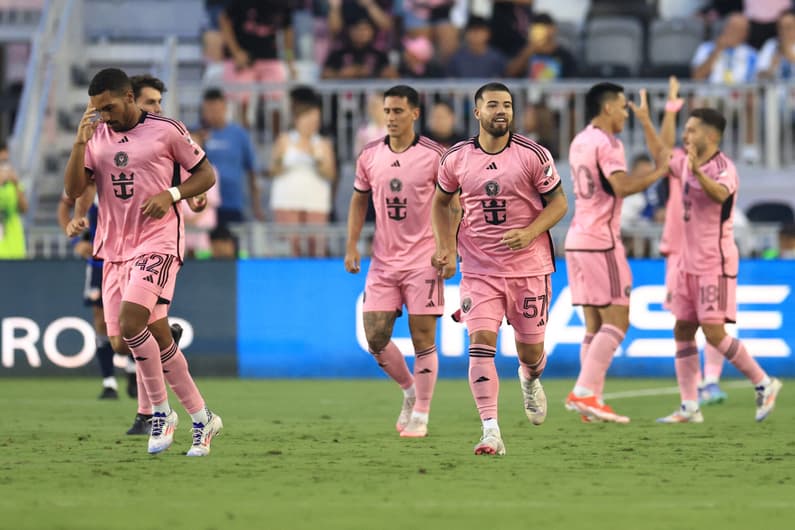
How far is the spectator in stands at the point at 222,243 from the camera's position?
19375 mm

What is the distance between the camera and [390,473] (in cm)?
916

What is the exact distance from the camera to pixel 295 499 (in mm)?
8000

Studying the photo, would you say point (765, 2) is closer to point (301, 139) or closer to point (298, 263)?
point (301, 139)

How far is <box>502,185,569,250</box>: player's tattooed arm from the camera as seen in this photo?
33.1 ft

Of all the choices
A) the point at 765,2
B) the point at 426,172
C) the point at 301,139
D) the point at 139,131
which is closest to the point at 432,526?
the point at 139,131

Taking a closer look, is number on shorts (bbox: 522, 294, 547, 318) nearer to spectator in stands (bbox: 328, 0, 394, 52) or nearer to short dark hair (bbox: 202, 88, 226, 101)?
short dark hair (bbox: 202, 88, 226, 101)

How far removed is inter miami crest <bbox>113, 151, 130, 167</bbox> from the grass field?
5.95 ft

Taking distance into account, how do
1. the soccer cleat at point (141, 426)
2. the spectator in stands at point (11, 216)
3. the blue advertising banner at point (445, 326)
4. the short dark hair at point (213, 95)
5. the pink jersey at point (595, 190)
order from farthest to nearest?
the short dark hair at point (213, 95) → the spectator in stands at point (11, 216) → the blue advertising banner at point (445, 326) → the pink jersey at point (595, 190) → the soccer cleat at point (141, 426)

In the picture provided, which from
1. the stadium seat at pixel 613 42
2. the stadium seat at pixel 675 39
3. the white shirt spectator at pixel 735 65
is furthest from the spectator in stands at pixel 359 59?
the white shirt spectator at pixel 735 65

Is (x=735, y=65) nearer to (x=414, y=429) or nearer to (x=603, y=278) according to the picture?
(x=603, y=278)

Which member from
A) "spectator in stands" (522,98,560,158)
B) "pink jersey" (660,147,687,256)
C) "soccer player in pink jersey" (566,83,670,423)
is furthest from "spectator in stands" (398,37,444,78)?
"soccer player in pink jersey" (566,83,670,423)

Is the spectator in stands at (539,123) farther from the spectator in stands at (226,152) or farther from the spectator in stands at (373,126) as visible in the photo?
the spectator in stands at (226,152)

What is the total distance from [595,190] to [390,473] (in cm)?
445

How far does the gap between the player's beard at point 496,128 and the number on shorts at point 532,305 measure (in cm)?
110
